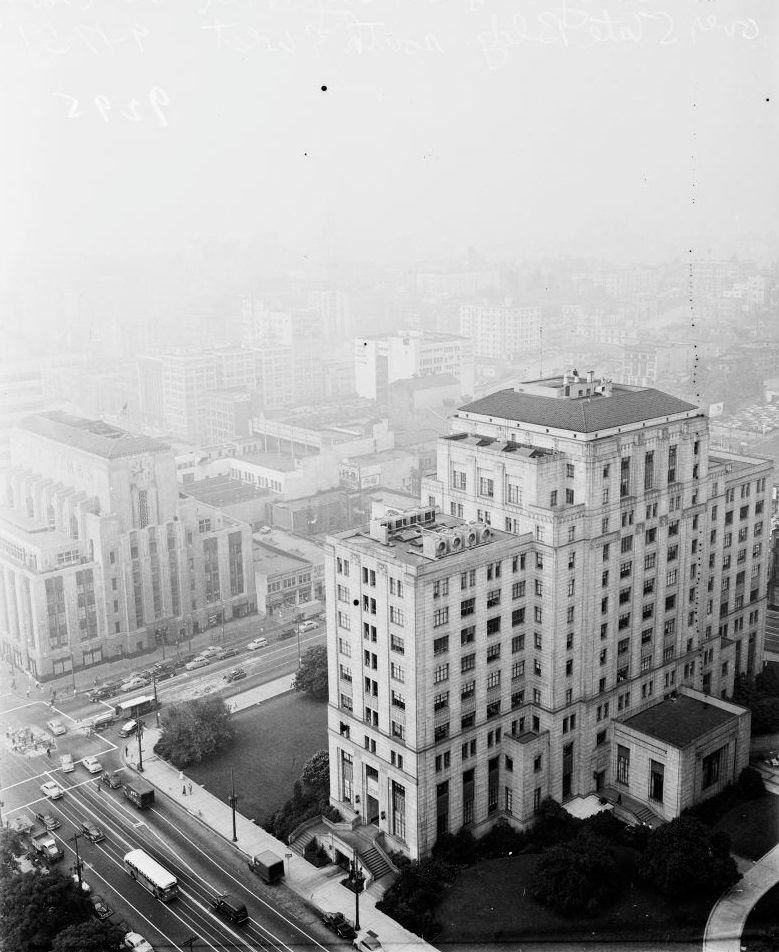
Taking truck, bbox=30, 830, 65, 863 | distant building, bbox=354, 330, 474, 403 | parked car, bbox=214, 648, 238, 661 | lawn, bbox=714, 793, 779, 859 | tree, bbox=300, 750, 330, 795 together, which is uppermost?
distant building, bbox=354, 330, 474, 403

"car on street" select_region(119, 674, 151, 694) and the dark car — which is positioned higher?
the dark car

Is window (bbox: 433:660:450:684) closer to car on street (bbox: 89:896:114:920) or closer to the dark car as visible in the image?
the dark car

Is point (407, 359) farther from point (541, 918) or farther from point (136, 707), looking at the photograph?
point (541, 918)

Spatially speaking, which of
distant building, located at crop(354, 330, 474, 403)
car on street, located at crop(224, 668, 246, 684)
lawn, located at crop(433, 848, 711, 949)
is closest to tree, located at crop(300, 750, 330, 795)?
lawn, located at crop(433, 848, 711, 949)

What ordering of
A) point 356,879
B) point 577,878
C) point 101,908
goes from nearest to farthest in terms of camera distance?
point 577,878 < point 101,908 < point 356,879

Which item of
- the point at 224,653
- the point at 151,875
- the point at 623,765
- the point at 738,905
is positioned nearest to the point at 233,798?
the point at 151,875

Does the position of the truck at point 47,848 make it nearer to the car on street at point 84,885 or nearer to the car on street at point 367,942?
the car on street at point 84,885
